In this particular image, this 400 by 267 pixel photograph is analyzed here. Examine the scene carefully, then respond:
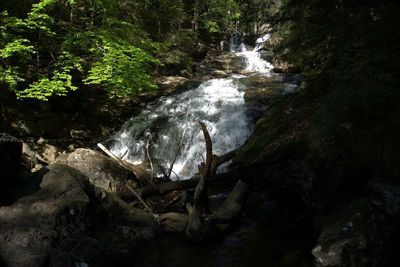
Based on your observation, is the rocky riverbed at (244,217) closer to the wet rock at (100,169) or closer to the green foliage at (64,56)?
the wet rock at (100,169)

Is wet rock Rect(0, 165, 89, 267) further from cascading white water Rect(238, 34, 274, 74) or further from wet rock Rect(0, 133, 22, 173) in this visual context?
cascading white water Rect(238, 34, 274, 74)

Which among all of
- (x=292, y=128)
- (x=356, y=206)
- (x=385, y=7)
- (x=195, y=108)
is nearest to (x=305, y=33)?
(x=385, y=7)

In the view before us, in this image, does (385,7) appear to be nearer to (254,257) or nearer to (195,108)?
(254,257)

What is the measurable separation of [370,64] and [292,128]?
9.88 feet

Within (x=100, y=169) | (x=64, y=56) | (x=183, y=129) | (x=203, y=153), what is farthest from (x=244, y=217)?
(x=64, y=56)

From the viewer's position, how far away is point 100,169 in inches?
445

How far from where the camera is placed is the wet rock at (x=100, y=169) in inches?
433

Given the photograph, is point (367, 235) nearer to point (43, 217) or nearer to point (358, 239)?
point (358, 239)

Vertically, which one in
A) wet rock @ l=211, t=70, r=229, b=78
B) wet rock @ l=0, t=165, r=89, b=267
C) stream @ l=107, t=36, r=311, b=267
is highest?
wet rock @ l=211, t=70, r=229, b=78

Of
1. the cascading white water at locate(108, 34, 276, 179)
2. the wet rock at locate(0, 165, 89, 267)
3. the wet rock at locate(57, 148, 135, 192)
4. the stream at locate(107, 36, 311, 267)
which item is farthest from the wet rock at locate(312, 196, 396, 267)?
the cascading white water at locate(108, 34, 276, 179)

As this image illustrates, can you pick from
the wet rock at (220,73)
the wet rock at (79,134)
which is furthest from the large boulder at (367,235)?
the wet rock at (220,73)

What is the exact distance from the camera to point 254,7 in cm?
945

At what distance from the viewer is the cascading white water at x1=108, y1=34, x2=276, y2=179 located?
14.7 meters

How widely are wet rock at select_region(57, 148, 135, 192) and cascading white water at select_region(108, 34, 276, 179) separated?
2545mm
